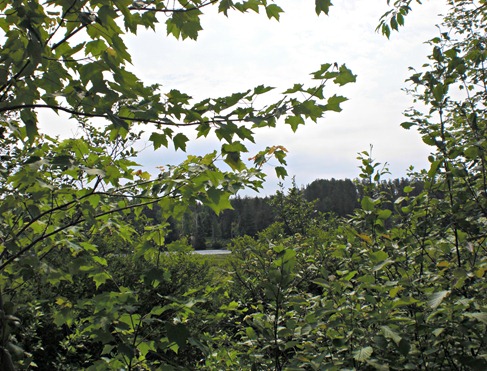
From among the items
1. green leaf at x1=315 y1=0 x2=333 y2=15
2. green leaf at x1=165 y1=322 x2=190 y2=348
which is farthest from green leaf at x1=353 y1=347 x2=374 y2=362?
green leaf at x1=315 y1=0 x2=333 y2=15

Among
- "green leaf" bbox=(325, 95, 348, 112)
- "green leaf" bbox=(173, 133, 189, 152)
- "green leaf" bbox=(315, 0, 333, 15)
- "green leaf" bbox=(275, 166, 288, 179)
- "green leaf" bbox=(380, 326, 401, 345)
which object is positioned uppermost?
"green leaf" bbox=(315, 0, 333, 15)

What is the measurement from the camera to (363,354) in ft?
6.42

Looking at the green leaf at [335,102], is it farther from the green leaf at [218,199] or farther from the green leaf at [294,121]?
the green leaf at [218,199]

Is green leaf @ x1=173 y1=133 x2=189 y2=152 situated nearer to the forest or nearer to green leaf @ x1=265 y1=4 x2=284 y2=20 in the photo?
the forest

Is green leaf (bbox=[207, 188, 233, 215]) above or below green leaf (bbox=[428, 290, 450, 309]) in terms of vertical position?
above

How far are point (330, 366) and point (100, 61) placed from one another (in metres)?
1.95

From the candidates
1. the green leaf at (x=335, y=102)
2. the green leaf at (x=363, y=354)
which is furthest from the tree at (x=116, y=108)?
the green leaf at (x=363, y=354)

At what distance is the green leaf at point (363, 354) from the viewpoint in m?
1.94

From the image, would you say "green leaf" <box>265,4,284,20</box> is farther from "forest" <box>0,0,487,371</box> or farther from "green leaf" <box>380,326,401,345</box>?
"green leaf" <box>380,326,401,345</box>

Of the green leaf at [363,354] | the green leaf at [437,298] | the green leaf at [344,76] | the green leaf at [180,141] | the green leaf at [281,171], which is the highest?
the green leaf at [344,76]

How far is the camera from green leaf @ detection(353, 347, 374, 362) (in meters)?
1.94

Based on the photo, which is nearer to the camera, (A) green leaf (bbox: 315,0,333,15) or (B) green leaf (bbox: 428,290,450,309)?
(B) green leaf (bbox: 428,290,450,309)

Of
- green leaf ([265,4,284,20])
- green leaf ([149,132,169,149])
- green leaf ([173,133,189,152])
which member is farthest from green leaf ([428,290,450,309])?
green leaf ([265,4,284,20])

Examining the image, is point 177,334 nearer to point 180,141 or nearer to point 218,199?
point 218,199
